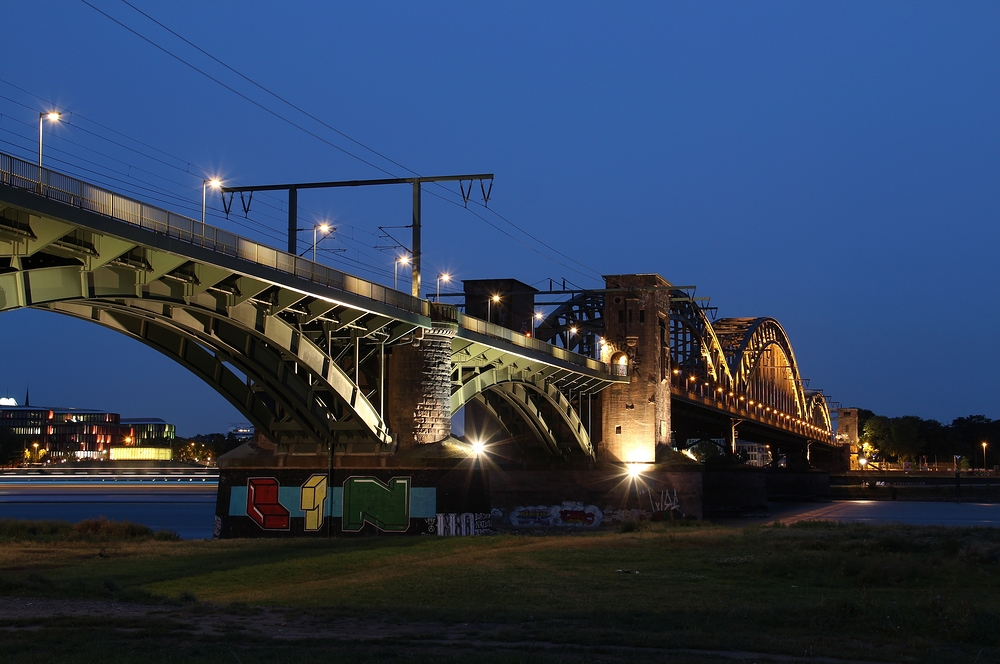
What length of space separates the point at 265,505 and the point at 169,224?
58.2ft

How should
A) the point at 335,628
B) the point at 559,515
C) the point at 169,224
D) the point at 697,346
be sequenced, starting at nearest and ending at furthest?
1. the point at 335,628
2. the point at 169,224
3. the point at 559,515
4. the point at 697,346

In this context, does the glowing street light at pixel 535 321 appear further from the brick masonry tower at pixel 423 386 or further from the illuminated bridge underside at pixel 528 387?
the brick masonry tower at pixel 423 386

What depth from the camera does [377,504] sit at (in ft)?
139

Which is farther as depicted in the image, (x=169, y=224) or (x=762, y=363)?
(x=762, y=363)

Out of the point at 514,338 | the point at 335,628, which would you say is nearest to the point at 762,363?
the point at 514,338

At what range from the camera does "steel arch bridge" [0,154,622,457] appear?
27000mm

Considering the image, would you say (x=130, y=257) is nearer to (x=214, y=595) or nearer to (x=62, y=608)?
(x=214, y=595)

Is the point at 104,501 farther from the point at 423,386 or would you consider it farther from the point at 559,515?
the point at 423,386

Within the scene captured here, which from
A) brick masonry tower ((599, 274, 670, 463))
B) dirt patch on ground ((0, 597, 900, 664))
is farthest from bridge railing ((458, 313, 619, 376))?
dirt patch on ground ((0, 597, 900, 664))

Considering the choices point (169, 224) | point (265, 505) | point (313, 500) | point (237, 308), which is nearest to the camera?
point (169, 224)

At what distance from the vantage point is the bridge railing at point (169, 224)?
25.7m

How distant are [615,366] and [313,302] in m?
41.8

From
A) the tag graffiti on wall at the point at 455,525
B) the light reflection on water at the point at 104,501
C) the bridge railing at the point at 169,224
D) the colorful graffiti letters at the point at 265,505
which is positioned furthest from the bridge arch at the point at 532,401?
the light reflection on water at the point at 104,501

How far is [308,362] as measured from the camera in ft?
128
